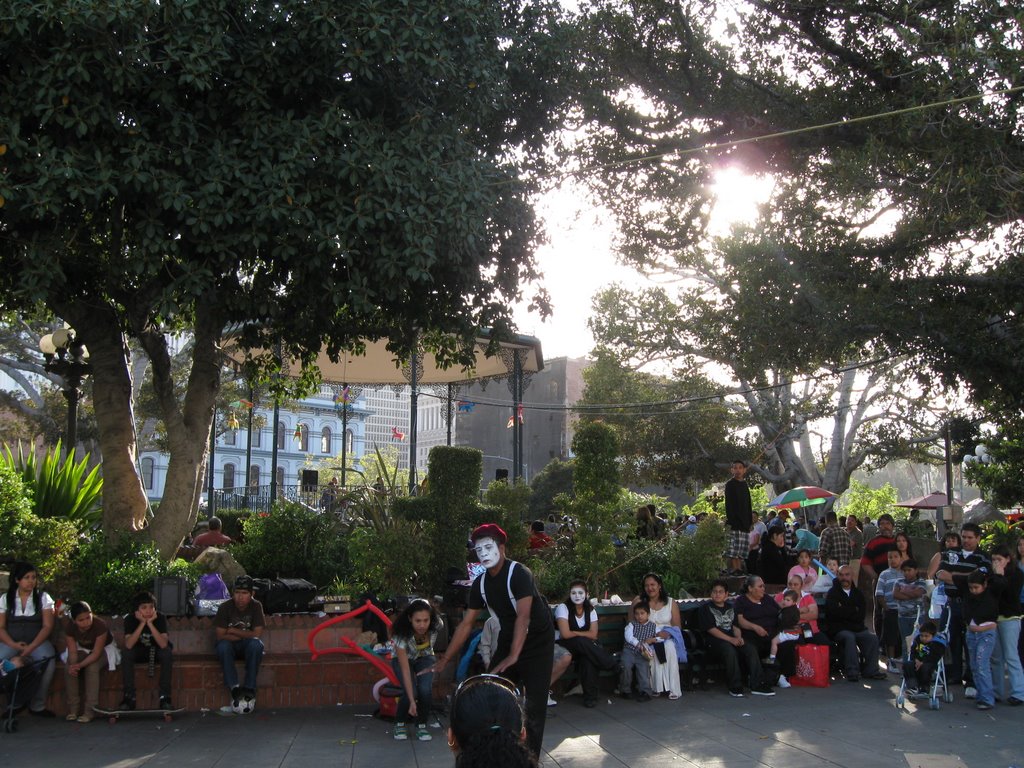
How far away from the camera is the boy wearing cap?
909 cm

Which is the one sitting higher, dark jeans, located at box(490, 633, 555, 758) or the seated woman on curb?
the seated woman on curb

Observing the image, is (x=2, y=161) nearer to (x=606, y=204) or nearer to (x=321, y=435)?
(x=606, y=204)

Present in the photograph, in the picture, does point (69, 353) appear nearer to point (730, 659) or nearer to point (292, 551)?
point (292, 551)

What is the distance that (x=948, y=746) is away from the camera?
303 inches

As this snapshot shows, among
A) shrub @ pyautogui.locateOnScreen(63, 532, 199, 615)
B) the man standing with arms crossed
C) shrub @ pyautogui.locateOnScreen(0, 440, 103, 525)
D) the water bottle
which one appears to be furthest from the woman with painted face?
shrub @ pyautogui.locateOnScreen(0, 440, 103, 525)

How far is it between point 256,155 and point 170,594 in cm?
429

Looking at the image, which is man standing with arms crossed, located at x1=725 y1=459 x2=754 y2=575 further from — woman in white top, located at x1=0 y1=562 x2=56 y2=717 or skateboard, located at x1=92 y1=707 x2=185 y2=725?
woman in white top, located at x1=0 y1=562 x2=56 y2=717

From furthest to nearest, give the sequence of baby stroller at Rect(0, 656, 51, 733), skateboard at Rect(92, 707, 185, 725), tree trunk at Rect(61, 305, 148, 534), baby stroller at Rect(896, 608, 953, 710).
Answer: tree trunk at Rect(61, 305, 148, 534)
baby stroller at Rect(896, 608, 953, 710)
skateboard at Rect(92, 707, 185, 725)
baby stroller at Rect(0, 656, 51, 733)

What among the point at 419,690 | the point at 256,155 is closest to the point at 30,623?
the point at 419,690

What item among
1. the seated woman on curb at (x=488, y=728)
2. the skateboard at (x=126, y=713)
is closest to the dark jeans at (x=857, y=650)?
the skateboard at (x=126, y=713)

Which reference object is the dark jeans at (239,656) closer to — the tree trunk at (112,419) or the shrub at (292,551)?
the tree trunk at (112,419)

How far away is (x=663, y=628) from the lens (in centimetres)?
1014

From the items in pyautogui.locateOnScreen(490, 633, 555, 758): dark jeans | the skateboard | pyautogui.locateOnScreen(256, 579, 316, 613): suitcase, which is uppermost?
pyautogui.locateOnScreen(256, 579, 316, 613): suitcase

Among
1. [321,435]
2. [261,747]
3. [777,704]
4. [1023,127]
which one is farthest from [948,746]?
[321,435]
